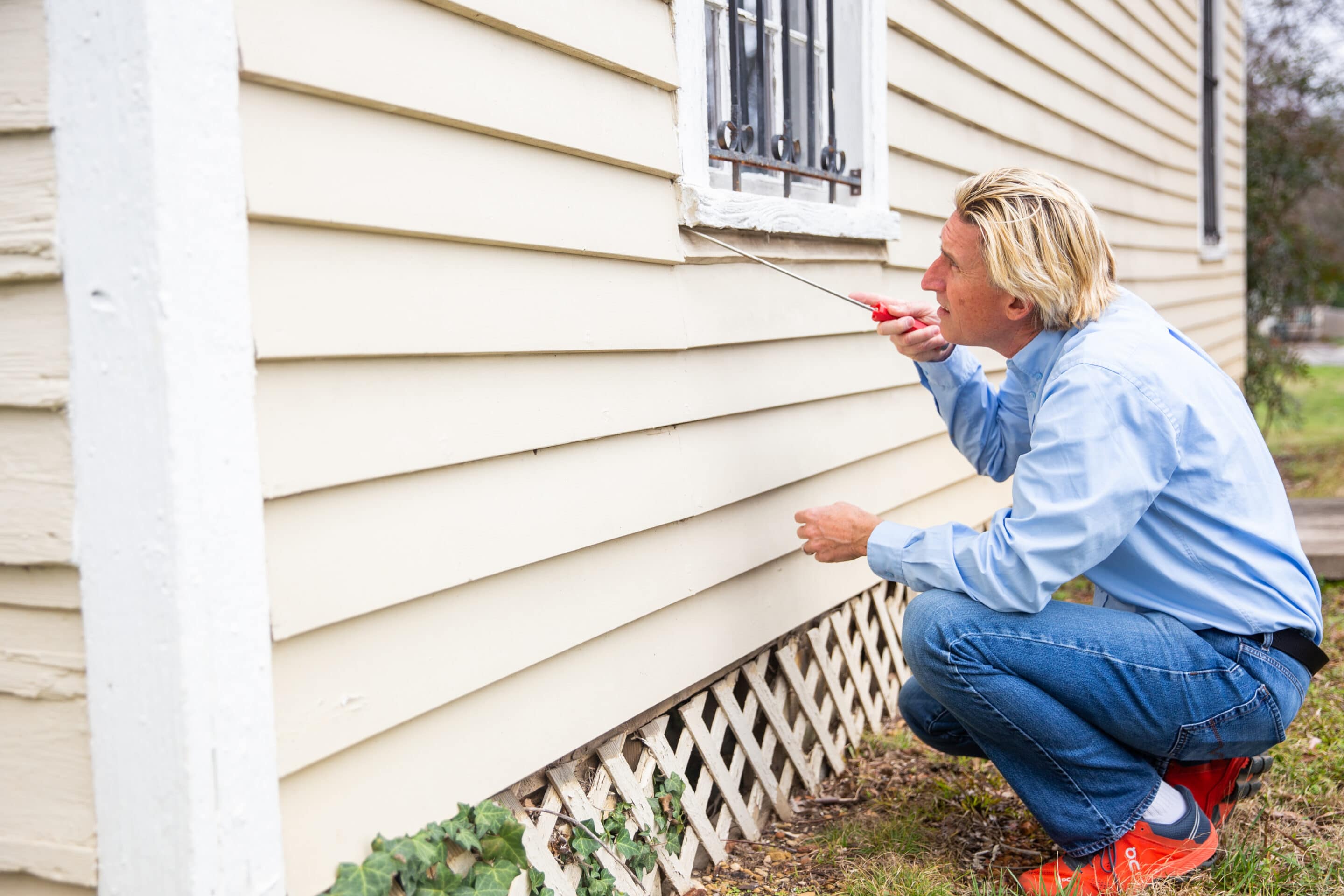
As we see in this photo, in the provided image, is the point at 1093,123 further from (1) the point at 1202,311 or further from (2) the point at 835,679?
(2) the point at 835,679

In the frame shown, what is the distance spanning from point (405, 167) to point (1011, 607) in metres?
1.39

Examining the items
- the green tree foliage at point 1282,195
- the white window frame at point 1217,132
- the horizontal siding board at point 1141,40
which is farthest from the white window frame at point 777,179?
the green tree foliage at point 1282,195

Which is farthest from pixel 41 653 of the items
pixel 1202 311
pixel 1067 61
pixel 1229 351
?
pixel 1229 351

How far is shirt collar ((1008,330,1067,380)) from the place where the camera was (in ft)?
7.84

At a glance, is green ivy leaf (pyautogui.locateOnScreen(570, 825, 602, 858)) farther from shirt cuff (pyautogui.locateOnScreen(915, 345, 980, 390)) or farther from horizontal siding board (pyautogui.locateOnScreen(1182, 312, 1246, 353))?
horizontal siding board (pyautogui.locateOnScreen(1182, 312, 1246, 353))

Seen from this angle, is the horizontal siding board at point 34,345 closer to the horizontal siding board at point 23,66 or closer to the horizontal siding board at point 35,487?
the horizontal siding board at point 35,487

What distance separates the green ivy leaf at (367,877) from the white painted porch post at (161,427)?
15 cm

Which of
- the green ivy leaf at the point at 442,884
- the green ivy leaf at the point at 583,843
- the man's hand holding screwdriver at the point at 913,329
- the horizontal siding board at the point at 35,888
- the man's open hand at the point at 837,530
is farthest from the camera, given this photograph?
the man's hand holding screwdriver at the point at 913,329

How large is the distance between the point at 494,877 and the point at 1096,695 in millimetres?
1198

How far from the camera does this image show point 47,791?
140 cm

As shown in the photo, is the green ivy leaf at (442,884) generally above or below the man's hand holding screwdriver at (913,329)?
below

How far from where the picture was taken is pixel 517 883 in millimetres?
1896

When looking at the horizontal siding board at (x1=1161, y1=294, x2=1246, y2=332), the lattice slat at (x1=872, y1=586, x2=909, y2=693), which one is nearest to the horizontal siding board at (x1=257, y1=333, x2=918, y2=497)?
the lattice slat at (x1=872, y1=586, x2=909, y2=693)

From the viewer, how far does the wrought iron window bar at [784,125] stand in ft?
8.73
